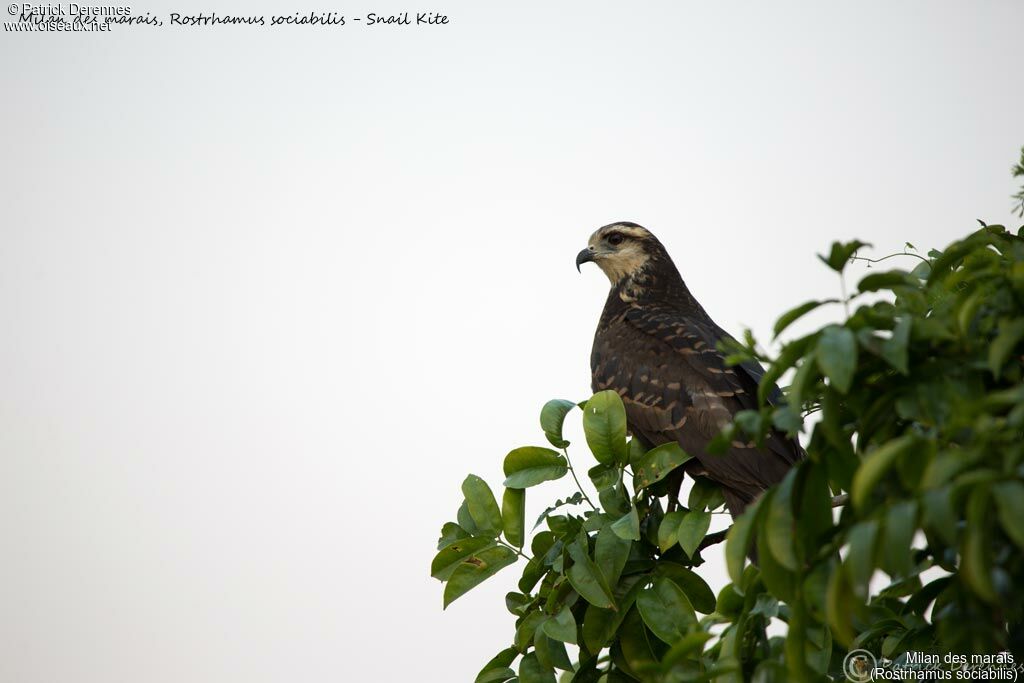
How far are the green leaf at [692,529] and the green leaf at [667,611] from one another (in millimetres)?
118

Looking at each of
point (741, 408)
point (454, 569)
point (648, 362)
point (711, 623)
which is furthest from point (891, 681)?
point (648, 362)

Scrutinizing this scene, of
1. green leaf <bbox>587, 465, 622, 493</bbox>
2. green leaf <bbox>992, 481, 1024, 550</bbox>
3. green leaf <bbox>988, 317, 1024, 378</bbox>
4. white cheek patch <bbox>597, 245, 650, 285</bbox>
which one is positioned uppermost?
white cheek patch <bbox>597, 245, 650, 285</bbox>

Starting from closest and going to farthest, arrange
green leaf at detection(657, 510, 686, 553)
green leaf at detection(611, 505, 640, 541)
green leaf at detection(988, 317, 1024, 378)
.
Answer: green leaf at detection(988, 317, 1024, 378), green leaf at detection(611, 505, 640, 541), green leaf at detection(657, 510, 686, 553)

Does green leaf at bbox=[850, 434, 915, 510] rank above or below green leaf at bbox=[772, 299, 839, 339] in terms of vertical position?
below

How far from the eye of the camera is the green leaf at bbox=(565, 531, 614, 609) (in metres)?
2.62

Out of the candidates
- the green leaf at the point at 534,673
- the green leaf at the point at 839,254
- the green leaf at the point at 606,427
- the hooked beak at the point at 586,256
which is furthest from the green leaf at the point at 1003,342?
the hooked beak at the point at 586,256

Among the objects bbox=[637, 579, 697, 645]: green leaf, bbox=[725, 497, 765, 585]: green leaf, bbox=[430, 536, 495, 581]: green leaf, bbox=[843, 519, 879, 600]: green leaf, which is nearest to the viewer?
bbox=[843, 519, 879, 600]: green leaf

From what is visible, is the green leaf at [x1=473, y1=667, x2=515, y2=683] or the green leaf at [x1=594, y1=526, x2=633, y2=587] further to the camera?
the green leaf at [x1=473, y1=667, x2=515, y2=683]

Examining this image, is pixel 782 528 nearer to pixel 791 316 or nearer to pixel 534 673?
pixel 791 316

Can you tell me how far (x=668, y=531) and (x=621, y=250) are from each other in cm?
296

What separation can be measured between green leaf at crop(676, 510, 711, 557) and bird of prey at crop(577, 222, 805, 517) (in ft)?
1.44

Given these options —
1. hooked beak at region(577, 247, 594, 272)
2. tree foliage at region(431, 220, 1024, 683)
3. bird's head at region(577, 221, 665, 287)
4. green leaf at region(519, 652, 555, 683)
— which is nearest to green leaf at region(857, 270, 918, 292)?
tree foliage at region(431, 220, 1024, 683)

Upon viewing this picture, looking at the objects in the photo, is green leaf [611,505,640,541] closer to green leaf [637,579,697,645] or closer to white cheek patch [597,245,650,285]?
green leaf [637,579,697,645]

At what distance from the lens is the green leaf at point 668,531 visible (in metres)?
2.77
